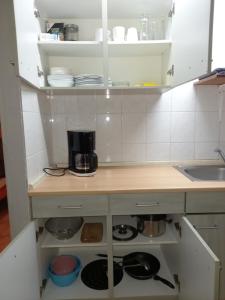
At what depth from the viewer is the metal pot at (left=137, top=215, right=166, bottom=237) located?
1300 millimetres

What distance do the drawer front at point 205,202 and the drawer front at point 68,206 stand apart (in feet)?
1.55

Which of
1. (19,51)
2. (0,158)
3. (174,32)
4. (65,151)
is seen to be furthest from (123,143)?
(0,158)

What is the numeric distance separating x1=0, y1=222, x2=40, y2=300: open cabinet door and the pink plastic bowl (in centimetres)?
29

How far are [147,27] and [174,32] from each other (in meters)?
0.26

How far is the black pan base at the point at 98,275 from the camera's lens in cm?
132

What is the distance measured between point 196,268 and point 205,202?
353 mm

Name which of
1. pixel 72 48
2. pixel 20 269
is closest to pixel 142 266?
pixel 20 269

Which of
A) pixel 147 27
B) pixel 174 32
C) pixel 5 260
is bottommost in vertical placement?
pixel 5 260

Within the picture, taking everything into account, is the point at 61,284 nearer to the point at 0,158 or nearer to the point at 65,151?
the point at 65,151

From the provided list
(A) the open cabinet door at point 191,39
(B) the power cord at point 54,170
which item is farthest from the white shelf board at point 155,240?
(A) the open cabinet door at point 191,39

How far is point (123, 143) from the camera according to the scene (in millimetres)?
1671

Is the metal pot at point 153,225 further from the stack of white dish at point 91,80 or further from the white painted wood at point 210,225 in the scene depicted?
the stack of white dish at point 91,80

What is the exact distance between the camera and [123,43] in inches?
51.6

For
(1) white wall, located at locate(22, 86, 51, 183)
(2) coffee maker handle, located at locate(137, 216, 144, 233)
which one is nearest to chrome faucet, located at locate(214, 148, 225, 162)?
(2) coffee maker handle, located at locate(137, 216, 144, 233)
